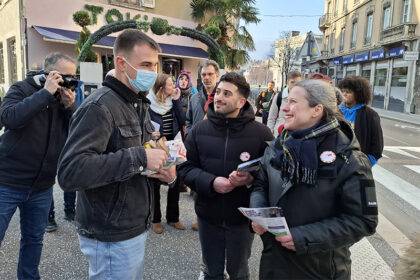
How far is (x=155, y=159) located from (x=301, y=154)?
77 cm

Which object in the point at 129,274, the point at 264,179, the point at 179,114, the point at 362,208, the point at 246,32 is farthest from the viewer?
the point at 246,32

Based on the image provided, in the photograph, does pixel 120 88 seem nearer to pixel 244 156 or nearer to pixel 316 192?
pixel 244 156

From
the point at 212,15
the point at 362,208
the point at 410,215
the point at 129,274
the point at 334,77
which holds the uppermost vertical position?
the point at 212,15

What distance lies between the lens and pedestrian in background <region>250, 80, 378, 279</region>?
5.28 feet

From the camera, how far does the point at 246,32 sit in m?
16.7

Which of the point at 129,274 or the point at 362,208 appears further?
the point at 129,274

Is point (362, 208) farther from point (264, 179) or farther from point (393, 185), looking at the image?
point (393, 185)

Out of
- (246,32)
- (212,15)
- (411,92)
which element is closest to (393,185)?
(246,32)

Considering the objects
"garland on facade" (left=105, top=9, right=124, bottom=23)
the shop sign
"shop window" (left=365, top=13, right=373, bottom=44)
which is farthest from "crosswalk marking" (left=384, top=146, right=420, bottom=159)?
"shop window" (left=365, top=13, right=373, bottom=44)

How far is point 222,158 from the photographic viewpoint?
235 cm

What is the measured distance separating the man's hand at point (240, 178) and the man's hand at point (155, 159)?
2.05ft

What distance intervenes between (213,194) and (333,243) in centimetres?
92

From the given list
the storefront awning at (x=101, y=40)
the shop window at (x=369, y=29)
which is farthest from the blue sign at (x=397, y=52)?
the storefront awning at (x=101, y=40)

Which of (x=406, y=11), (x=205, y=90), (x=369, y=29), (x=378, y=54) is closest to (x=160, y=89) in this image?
(x=205, y=90)
